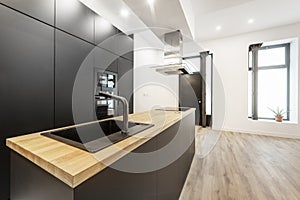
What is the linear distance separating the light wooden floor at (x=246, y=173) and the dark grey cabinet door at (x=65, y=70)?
1.82m

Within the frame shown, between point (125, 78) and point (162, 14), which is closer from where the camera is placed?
point (162, 14)

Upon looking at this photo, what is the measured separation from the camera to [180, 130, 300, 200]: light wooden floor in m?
1.79

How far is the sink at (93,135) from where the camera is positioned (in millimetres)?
773

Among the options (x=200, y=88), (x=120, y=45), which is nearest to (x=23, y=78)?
(x=120, y=45)

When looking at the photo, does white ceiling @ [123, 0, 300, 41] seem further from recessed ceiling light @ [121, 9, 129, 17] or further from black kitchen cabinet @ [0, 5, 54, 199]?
black kitchen cabinet @ [0, 5, 54, 199]

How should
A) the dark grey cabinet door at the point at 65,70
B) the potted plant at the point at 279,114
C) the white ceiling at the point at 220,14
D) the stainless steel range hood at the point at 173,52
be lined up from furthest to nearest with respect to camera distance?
the potted plant at the point at 279,114 → the stainless steel range hood at the point at 173,52 → the white ceiling at the point at 220,14 → the dark grey cabinet door at the point at 65,70

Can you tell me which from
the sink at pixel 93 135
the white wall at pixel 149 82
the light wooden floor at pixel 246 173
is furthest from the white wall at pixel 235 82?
the sink at pixel 93 135

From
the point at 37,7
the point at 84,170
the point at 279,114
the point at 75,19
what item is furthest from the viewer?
the point at 279,114

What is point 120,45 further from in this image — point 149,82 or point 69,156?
point 69,156

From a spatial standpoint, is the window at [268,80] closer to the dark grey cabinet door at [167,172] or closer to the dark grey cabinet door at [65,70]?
the dark grey cabinet door at [167,172]

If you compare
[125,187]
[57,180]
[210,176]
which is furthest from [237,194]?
[57,180]

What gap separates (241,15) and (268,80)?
92.8 inches

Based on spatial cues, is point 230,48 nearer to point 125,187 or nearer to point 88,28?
point 88,28

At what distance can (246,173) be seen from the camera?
2.25 m
